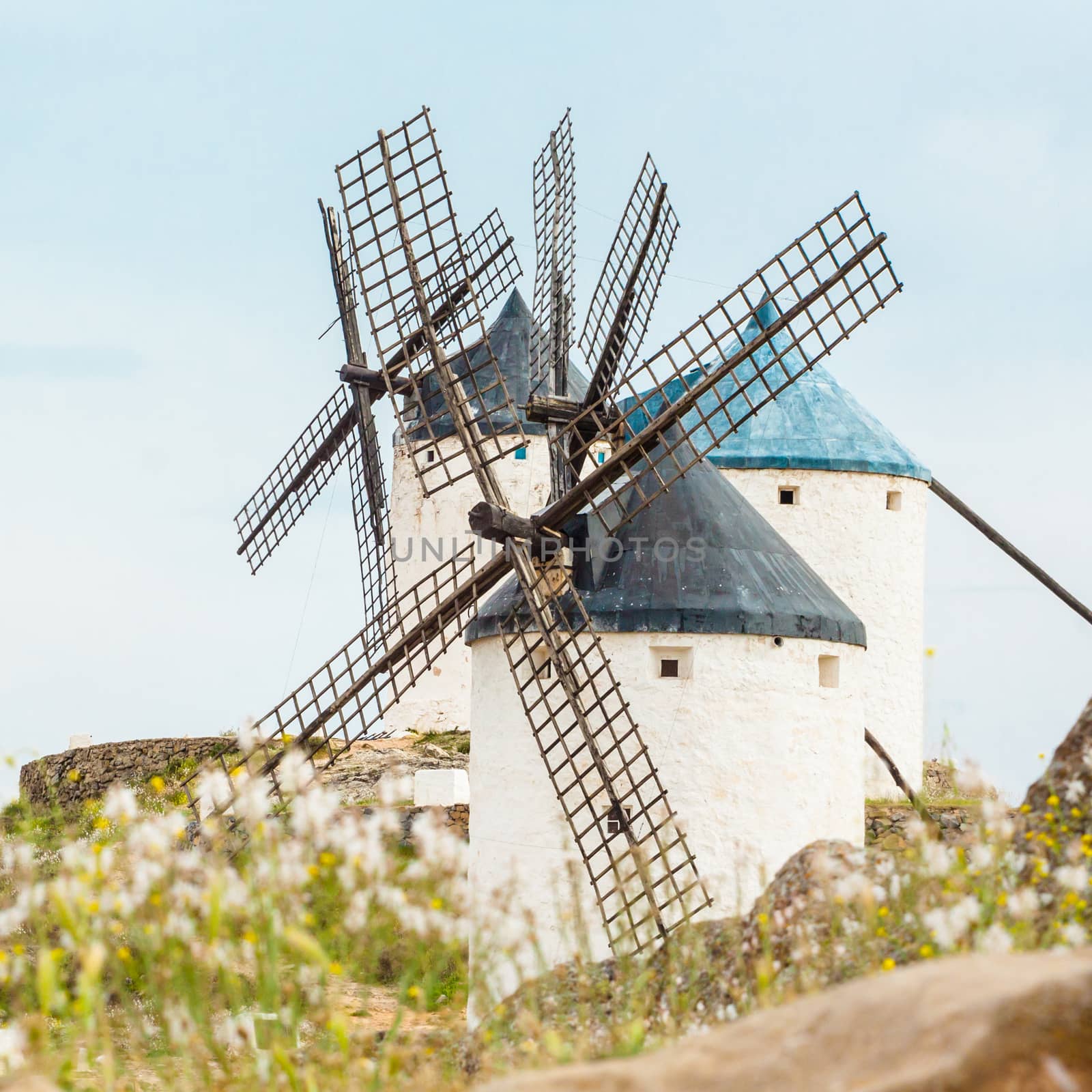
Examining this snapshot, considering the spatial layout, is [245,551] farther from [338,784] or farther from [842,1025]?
[842,1025]

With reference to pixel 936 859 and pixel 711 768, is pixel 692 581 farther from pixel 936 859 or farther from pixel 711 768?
pixel 936 859

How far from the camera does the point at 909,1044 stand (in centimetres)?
268

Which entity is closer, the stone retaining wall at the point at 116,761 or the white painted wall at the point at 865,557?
the white painted wall at the point at 865,557

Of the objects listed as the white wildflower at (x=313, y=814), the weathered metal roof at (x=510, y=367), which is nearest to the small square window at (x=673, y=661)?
the white wildflower at (x=313, y=814)

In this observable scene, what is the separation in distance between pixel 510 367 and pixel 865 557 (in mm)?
5331

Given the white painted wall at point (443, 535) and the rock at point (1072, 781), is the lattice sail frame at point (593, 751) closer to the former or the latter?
the rock at point (1072, 781)

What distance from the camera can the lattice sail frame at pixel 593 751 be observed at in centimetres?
953

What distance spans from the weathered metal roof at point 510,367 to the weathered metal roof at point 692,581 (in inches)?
268

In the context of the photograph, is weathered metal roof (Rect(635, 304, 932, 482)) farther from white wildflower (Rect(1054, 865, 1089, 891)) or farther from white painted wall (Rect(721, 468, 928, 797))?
white wildflower (Rect(1054, 865, 1089, 891))

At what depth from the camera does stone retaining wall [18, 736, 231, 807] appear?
1969 cm

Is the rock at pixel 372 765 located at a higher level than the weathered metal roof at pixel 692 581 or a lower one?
lower

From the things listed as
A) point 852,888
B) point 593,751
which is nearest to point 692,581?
point 593,751

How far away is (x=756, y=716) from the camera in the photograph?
1010cm

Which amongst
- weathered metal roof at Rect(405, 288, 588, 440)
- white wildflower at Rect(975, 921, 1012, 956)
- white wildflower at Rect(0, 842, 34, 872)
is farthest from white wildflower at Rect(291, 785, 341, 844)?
weathered metal roof at Rect(405, 288, 588, 440)
